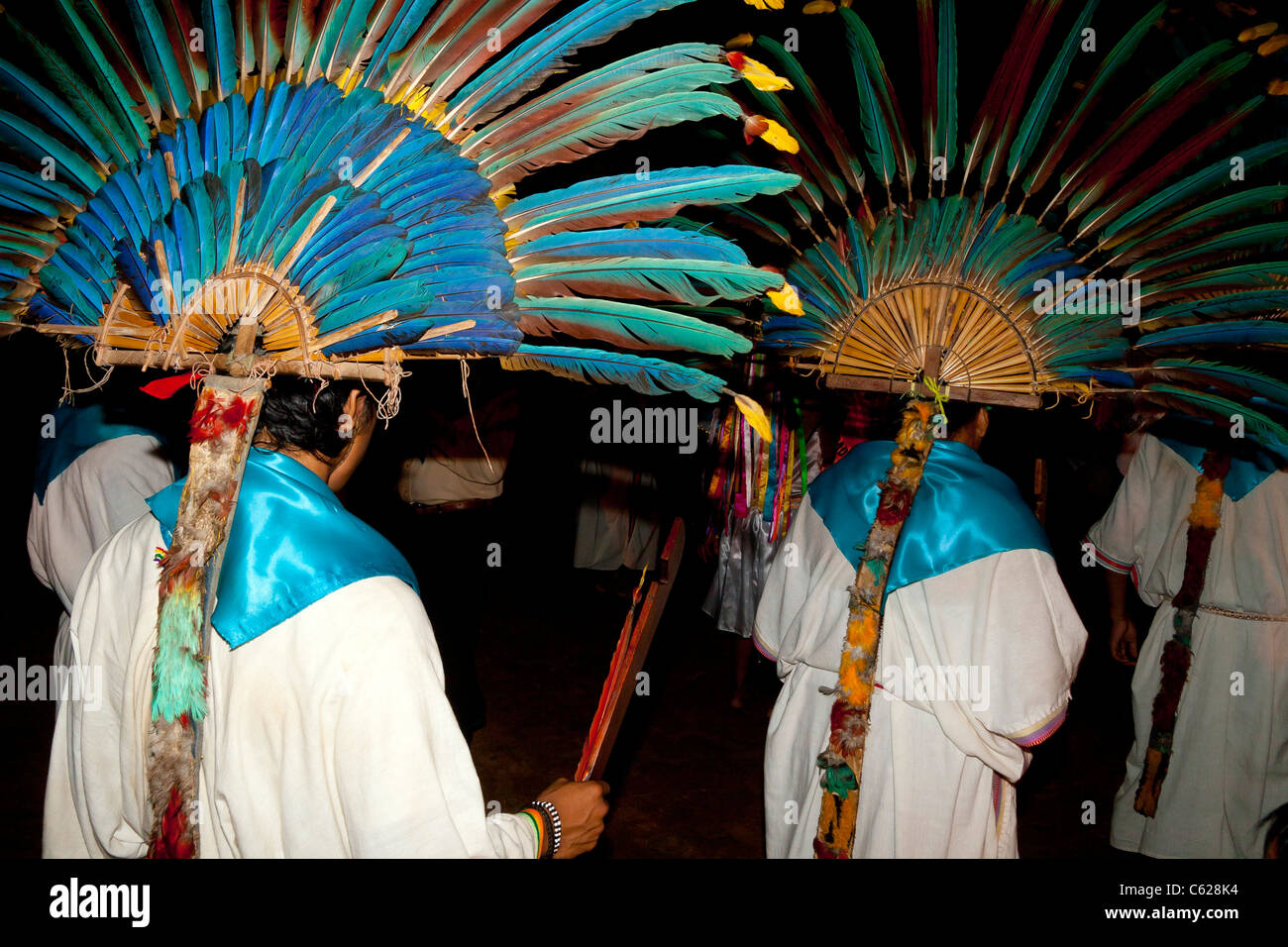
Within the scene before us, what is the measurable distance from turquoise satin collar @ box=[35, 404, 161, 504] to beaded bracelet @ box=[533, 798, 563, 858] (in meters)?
2.22

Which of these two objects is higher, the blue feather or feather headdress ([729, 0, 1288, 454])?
feather headdress ([729, 0, 1288, 454])

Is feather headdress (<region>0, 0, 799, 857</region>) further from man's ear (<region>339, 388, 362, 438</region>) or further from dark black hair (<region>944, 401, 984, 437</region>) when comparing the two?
dark black hair (<region>944, 401, 984, 437</region>)

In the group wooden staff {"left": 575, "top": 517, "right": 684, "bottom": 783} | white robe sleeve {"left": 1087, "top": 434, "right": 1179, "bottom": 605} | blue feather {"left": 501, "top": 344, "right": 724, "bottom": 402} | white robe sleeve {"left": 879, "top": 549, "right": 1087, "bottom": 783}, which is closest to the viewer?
blue feather {"left": 501, "top": 344, "right": 724, "bottom": 402}

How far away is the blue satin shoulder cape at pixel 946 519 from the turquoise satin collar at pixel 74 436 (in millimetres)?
2495

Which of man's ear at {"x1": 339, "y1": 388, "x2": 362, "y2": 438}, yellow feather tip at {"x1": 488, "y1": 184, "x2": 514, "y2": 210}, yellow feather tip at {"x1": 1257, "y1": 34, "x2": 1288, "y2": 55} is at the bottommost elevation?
man's ear at {"x1": 339, "y1": 388, "x2": 362, "y2": 438}

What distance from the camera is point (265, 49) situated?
204 centimetres

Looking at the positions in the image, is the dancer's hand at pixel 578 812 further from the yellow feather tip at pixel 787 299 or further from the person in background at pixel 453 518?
the person in background at pixel 453 518

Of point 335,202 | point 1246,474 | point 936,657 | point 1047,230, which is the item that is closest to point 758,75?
point 335,202

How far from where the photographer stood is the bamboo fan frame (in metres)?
2.86

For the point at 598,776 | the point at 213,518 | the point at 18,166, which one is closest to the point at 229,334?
the point at 213,518

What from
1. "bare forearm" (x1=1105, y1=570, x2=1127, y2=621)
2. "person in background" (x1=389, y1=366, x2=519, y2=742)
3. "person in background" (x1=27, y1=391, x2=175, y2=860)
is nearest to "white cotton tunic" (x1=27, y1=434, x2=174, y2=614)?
"person in background" (x1=27, y1=391, x2=175, y2=860)

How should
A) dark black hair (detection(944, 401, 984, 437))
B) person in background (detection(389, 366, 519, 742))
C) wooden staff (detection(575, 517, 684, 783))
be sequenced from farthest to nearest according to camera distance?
person in background (detection(389, 366, 519, 742)) < dark black hair (detection(944, 401, 984, 437)) < wooden staff (detection(575, 517, 684, 783))

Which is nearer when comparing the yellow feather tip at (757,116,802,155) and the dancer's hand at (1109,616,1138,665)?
the yellow feather tip at (757,116,802,155)
